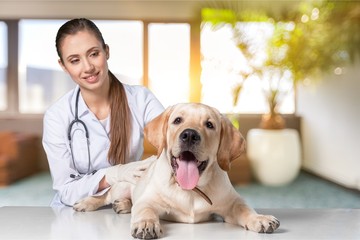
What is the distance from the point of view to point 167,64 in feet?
23.2

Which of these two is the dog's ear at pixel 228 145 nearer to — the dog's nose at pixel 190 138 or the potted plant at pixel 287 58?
the dog's nose at pixel 190 138

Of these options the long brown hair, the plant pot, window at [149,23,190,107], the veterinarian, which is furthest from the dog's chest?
window at [149,23,190,107]

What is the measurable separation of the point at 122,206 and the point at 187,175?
0.31 metres

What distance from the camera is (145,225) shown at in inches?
42.3

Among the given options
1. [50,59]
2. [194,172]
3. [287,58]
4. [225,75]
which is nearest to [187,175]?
[194,172]

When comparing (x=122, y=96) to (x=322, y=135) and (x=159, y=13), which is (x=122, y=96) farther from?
(x=159, y=13)

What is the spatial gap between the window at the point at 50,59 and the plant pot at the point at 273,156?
6.99 feet

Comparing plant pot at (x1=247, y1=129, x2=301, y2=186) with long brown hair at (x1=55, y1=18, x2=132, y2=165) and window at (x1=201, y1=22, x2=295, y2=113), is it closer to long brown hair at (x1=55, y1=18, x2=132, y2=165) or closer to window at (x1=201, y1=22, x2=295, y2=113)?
window at (x1=201, y1=22, x2=295, y2=113)

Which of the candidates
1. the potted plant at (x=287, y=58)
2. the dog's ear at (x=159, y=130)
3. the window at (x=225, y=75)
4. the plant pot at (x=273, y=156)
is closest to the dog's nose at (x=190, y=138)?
the dog's ear at (x=159, y=130)

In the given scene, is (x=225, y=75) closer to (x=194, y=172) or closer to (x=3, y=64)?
(x=3, y=64)

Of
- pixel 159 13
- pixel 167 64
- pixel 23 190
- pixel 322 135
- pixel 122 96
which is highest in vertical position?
pixel 159 13

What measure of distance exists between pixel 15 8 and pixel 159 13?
193 cm

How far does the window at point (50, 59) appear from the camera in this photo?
7.06m

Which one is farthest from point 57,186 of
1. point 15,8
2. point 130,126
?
point 15,8
